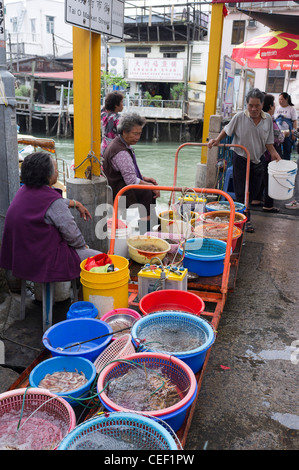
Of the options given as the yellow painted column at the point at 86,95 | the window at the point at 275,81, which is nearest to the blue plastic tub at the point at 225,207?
the yellow painted column at the point at 86,95

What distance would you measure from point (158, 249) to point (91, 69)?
2133 mm

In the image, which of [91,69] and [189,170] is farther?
[189,170]

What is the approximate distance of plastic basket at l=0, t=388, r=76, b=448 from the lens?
220 cm

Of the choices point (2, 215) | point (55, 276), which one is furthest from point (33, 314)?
point (2, 215)

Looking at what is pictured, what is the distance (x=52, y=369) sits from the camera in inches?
104

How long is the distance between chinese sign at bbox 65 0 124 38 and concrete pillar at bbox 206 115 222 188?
3.05 m

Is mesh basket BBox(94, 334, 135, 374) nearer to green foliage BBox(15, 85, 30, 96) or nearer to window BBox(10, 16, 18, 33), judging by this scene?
green foliage BBox(15, 85, 30, 96)

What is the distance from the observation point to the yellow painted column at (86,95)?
162 inches

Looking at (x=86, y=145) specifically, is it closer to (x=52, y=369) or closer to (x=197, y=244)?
(x=197, y=244)

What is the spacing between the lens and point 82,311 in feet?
10.3

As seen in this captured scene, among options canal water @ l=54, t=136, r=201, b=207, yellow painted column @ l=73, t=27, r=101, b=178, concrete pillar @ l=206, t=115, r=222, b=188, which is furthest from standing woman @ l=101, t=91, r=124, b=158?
canal water @ l=54, t=136, r=201, b=207

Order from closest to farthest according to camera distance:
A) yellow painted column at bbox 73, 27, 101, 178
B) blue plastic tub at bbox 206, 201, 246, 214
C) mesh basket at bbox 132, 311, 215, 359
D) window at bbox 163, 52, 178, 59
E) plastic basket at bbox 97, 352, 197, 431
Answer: plastic basket at bbox 97, 352, 197, 431, mesh basket at bbox 132, 311, 215, 359, yellow painted column at bbox 73, 27, 101, 178, blue plastic tub at bbox 206, 201, 246, 214, window at bbox 163, 52, 178, 59

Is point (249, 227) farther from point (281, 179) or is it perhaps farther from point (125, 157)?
point (125, 157)

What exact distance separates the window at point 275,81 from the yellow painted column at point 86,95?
3409 cm
